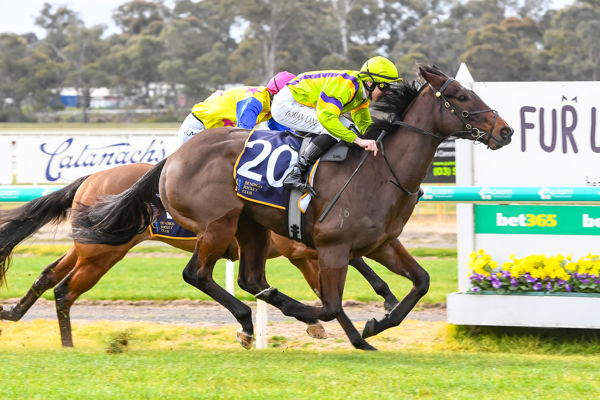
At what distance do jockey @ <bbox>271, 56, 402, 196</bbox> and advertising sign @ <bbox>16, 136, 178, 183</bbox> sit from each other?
850cm

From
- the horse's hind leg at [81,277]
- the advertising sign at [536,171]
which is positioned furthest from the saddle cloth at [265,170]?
the advertising sign at [536,171]

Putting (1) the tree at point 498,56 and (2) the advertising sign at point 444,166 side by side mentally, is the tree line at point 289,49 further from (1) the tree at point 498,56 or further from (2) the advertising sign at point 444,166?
(2) the advertising sign at point 444,166

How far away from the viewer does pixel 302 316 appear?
5.33 metres

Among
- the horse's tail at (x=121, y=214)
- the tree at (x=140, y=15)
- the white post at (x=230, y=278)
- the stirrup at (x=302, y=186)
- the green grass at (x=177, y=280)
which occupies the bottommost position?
the green grass at (x=177, y=280)

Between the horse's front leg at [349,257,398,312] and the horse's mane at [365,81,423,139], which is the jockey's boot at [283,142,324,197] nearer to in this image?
the horse's mane at [365,81,423,139]

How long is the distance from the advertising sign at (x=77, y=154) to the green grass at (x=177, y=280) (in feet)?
7.07

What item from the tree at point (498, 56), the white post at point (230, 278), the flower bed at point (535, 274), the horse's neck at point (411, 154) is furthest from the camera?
the tree at point (498, 56)

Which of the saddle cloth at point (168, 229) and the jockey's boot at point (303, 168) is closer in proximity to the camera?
the jockey's boot at point (303, 168)

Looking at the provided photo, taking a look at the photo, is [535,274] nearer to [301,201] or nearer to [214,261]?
[301,201]

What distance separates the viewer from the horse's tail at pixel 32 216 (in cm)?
643

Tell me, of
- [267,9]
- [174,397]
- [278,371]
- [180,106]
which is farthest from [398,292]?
[267,9]

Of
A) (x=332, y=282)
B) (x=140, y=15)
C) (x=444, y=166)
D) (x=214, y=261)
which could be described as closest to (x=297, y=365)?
(x=332, y=282)

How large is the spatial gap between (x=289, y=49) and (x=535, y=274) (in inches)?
1687

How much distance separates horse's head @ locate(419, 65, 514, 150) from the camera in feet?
16.7
